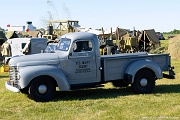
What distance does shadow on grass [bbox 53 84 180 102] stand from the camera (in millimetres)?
10203

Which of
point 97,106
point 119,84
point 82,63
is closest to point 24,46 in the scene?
point 119,84

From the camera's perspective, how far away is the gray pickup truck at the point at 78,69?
9508mm

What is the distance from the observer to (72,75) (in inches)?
393

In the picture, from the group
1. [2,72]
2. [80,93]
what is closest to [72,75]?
[80,93]

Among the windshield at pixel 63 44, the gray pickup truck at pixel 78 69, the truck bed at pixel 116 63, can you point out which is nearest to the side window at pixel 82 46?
the gray pickup truck at pixel 78 69

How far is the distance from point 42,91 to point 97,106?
1666 mm

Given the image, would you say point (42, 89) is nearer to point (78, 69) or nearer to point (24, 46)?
point (78, 69)

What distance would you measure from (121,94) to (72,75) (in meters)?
1.61

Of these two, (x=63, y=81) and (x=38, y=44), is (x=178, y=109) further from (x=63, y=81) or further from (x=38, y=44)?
(x=38, y=44)

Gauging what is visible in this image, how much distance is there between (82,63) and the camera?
33.0 ft

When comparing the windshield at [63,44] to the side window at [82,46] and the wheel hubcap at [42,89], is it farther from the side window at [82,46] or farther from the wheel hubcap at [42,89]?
the wheel hubcap at [42,89]

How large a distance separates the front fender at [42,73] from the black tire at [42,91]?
17 cm

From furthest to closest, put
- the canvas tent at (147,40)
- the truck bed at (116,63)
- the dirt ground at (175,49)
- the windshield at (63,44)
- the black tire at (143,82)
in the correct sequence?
the canvas tent at (147,40) < the dirt ground at (175,49) < the black tire at (143,82) < the truck bed at (116,63) < the windshield at (63,44)

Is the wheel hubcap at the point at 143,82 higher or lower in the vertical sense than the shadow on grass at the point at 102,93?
higher
